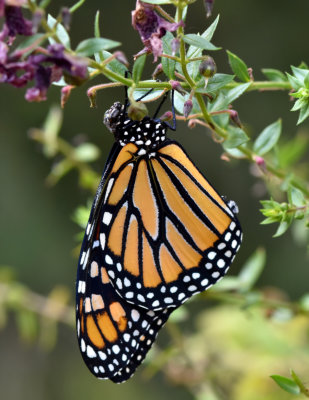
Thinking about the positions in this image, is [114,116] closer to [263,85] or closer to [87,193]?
[263,85]

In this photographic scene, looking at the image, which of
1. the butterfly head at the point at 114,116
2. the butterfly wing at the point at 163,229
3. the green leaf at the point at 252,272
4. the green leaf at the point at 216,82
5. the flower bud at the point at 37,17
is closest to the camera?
the flower bud at the point at 37,17

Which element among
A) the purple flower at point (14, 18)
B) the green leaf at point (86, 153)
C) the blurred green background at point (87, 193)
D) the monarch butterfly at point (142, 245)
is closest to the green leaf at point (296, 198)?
the monarch butterfly at point (142, 245)

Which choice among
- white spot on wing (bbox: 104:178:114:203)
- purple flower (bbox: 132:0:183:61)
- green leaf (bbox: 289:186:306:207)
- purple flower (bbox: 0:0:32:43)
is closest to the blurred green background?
white spot on wing (bbox: 104:178:114:203)

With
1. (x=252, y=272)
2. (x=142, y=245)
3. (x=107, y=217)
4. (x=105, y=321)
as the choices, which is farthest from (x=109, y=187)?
(x=252, y=272)

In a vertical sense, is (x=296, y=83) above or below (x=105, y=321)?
above

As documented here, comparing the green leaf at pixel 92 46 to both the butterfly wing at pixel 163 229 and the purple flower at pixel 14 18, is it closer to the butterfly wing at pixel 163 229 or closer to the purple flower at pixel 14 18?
the purple flower at pixel 14 18

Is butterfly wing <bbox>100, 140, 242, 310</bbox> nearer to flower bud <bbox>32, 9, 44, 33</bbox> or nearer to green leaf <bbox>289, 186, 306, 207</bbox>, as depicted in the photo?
green leaf <bbox>289, 186, 306, 207</bbox>
